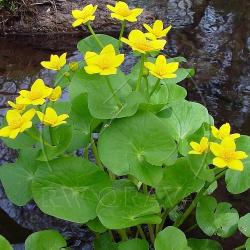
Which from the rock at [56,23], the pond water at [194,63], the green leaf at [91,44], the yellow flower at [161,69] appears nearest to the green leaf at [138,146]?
the yellow flower at [161,69]

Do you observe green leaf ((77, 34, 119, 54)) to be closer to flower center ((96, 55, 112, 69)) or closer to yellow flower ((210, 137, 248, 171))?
flower center ((96, 55, 112, 69))

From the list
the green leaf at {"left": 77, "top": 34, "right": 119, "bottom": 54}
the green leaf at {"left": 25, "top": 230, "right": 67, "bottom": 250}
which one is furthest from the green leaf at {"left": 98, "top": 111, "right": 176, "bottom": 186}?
the green leaf at {"left": 77, "top": 34, "right": 119, "bottom": 54}

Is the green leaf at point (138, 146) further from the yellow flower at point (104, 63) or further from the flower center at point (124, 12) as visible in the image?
the flower center at point (124, 12)

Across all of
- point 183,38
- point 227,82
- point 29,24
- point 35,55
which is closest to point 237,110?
point 227,82

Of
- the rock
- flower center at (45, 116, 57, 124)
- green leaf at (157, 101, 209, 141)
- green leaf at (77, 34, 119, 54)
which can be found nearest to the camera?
flower center at (45, 116, 57, 124)

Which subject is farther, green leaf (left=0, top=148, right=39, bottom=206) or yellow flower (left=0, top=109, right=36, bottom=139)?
green leaf (left=0, top=148, right=39, bottom=206)
